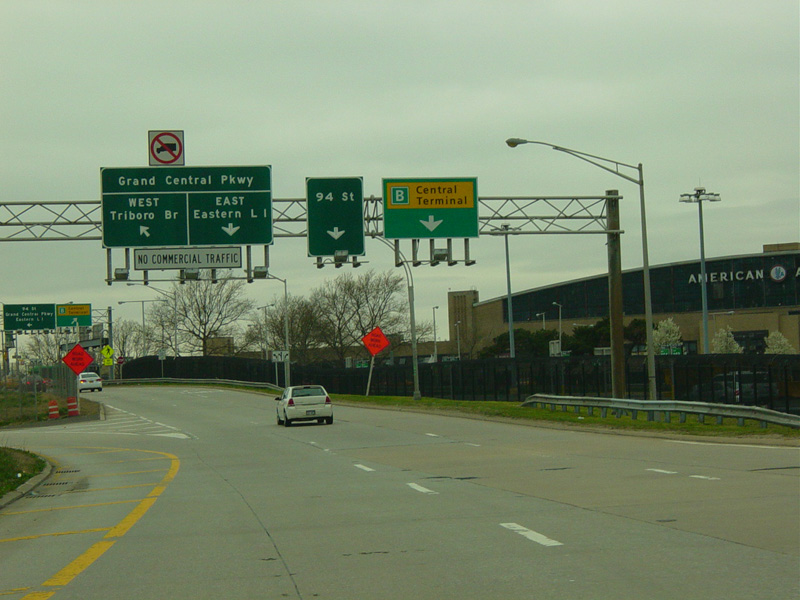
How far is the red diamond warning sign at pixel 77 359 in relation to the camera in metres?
48.5

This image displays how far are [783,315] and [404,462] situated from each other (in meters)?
84.4

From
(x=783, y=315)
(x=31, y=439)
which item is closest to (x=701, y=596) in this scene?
(x=31, y=439)

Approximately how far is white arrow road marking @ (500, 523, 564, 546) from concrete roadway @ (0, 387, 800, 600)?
4 cm

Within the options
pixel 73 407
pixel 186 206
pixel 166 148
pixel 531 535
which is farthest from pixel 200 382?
pixel 531 535

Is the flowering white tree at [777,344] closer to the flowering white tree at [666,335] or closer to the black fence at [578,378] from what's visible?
the flowering white tree at [666,335]

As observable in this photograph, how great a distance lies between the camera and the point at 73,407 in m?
52.2

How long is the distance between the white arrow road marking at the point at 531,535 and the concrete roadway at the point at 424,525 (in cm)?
4

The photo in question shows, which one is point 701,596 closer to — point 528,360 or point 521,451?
point 521,451

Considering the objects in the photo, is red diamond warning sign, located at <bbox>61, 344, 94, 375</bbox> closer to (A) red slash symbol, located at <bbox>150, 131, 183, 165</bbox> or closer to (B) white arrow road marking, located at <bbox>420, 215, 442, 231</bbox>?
(A) red slash symbol, located at <bbox>150, 131, 183, 165</bbox>

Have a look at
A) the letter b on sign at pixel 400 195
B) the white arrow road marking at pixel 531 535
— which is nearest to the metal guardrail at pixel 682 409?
the letter b on sign at pixel 400 195

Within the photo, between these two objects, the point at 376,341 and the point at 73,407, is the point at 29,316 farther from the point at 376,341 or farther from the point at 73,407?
the point at 376,341

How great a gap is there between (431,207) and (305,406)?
9.88m

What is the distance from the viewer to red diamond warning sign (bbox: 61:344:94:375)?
159 feet

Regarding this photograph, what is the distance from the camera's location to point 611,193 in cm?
3256
